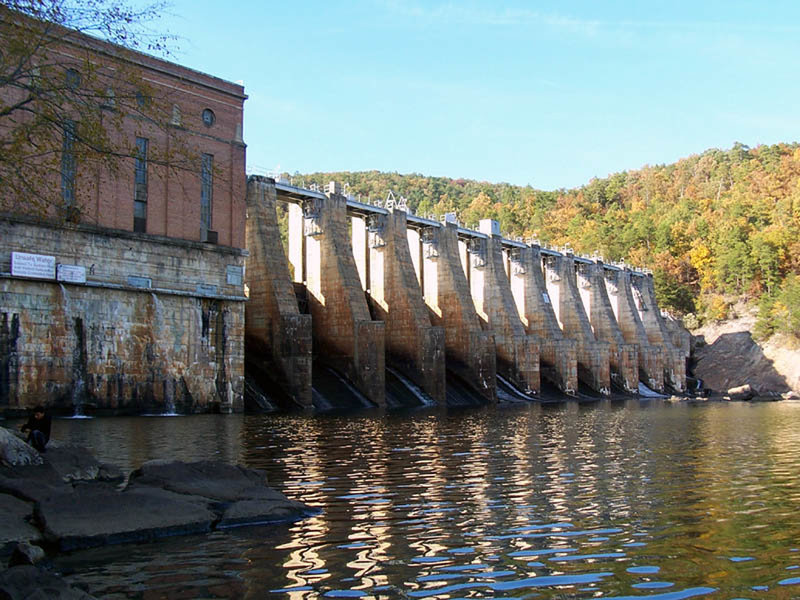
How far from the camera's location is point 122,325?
37.2m

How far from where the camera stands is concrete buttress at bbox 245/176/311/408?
43.1 m

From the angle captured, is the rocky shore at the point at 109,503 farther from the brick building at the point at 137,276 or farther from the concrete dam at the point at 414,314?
the concrete dam at the point at 414,314

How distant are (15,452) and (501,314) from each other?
56.1m

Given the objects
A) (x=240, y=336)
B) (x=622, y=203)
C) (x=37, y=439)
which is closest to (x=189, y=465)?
(x=37, y=439)

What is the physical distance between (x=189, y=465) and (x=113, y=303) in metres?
25.0

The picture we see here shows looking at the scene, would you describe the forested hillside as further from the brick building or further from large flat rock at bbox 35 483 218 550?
large flat rock at bbox 35 483 218 550

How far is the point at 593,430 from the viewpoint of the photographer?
3067cm

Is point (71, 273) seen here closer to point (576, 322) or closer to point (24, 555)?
point (24, 555)

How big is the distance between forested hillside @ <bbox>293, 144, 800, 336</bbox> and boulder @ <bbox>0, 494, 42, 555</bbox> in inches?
3049

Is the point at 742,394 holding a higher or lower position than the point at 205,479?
lower

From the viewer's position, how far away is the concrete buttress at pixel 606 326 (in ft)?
260

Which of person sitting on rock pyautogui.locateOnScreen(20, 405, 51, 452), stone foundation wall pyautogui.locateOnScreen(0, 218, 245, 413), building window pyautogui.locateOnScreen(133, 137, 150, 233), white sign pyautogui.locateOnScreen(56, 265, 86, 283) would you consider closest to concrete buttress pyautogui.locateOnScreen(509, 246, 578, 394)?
stone foundation wall pyautogui.locateOnScreen(0, 218, 245, 413)

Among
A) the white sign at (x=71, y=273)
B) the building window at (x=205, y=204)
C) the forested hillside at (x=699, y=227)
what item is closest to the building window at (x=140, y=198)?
the building window at (x=205, y=204)

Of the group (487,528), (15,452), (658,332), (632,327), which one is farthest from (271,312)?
(658,332)
